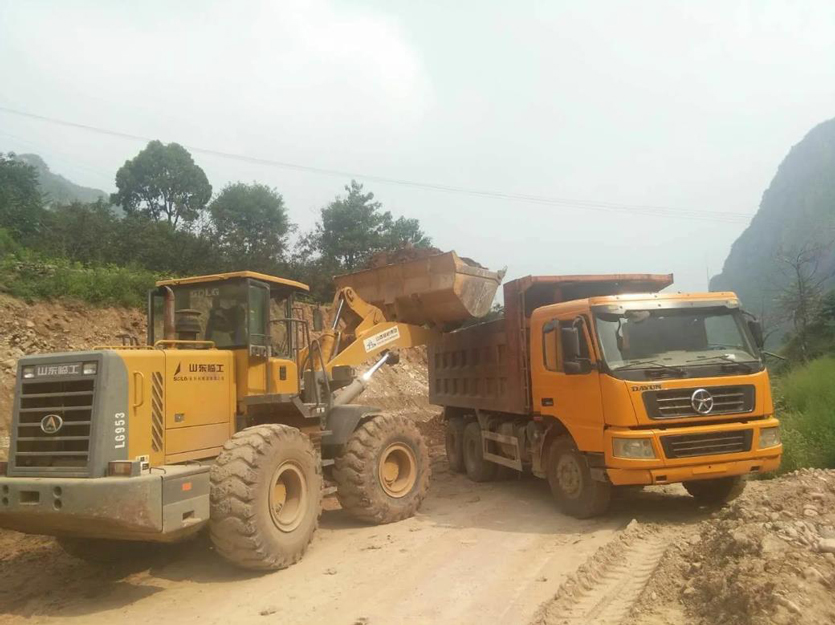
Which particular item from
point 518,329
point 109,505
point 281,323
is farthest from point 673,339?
point 109,505

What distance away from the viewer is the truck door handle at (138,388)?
18.9ft

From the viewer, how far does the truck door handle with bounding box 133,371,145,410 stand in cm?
576

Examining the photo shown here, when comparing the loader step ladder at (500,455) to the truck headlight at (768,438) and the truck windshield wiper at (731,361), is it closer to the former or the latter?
the truck windshield wiper at (731,361)

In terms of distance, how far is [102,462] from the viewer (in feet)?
17.8

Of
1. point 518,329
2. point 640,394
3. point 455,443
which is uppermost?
point 518,329

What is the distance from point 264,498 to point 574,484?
3.68 meters

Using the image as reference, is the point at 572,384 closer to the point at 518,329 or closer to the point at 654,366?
the point at 654,366

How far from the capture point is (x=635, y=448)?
22.6ft

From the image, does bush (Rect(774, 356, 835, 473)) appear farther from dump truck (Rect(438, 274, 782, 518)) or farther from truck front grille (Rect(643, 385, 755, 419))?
truck front grille (Rect(643, 385, 755, 419))

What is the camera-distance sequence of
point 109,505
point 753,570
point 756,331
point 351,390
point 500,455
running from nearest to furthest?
point 753,570
point 109,505
point 756,331
point 351,390
point 500,455

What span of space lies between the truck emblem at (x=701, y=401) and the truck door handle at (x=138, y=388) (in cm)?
540

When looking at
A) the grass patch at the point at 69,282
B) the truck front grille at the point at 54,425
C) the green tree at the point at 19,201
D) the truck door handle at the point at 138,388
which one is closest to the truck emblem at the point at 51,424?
the truck front grille at the point at 54,425

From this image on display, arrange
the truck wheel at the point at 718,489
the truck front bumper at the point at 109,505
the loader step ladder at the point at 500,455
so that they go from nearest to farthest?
1. the truck front bumper at the point at 109,505
2. the truck wheel at the point at 718,489
3. the loader step ladder at the point at 500,455

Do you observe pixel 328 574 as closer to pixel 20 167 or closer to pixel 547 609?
pixel 547 609
